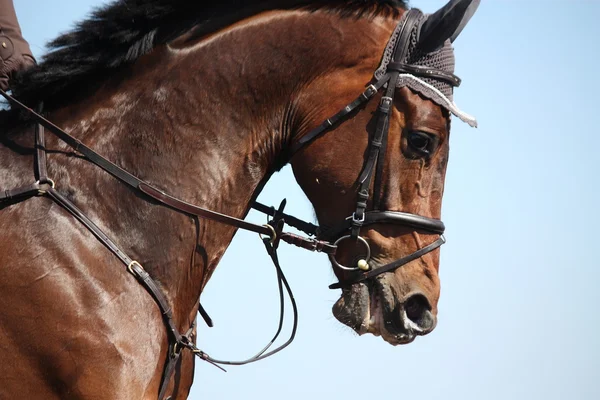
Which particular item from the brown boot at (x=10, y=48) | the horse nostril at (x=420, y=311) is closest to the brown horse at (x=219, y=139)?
the horse nostril at (x=420, y=311)

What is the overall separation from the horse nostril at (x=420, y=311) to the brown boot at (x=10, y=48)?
8.32ft

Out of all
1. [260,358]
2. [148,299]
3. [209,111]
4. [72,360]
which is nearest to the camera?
[72,360]

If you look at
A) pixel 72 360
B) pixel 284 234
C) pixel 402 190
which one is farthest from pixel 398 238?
pixel 72 360

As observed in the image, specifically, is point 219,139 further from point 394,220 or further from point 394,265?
point 394,265

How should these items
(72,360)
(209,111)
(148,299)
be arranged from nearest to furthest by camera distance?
(72,360) < (148,299) < (209,111)

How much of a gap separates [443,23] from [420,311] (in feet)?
5.38

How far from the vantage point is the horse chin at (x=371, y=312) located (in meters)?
4.71

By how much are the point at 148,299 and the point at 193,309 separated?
0.51 meters

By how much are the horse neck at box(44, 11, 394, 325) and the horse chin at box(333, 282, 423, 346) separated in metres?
0.79

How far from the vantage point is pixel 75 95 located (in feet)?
15.5

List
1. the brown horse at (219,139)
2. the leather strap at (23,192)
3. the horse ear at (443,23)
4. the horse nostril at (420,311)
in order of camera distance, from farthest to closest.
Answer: the horse ear at (443,23) → the horse nostril at (420,311) → the brown horse at (219,139) → the leather strap at (23,192)

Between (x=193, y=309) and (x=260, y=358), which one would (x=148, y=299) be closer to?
(x=193, y=309)

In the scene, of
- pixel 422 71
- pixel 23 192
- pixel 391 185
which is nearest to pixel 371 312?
pixel 391 185

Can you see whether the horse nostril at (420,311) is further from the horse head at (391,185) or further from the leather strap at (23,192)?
the leather strap at (23,192)
